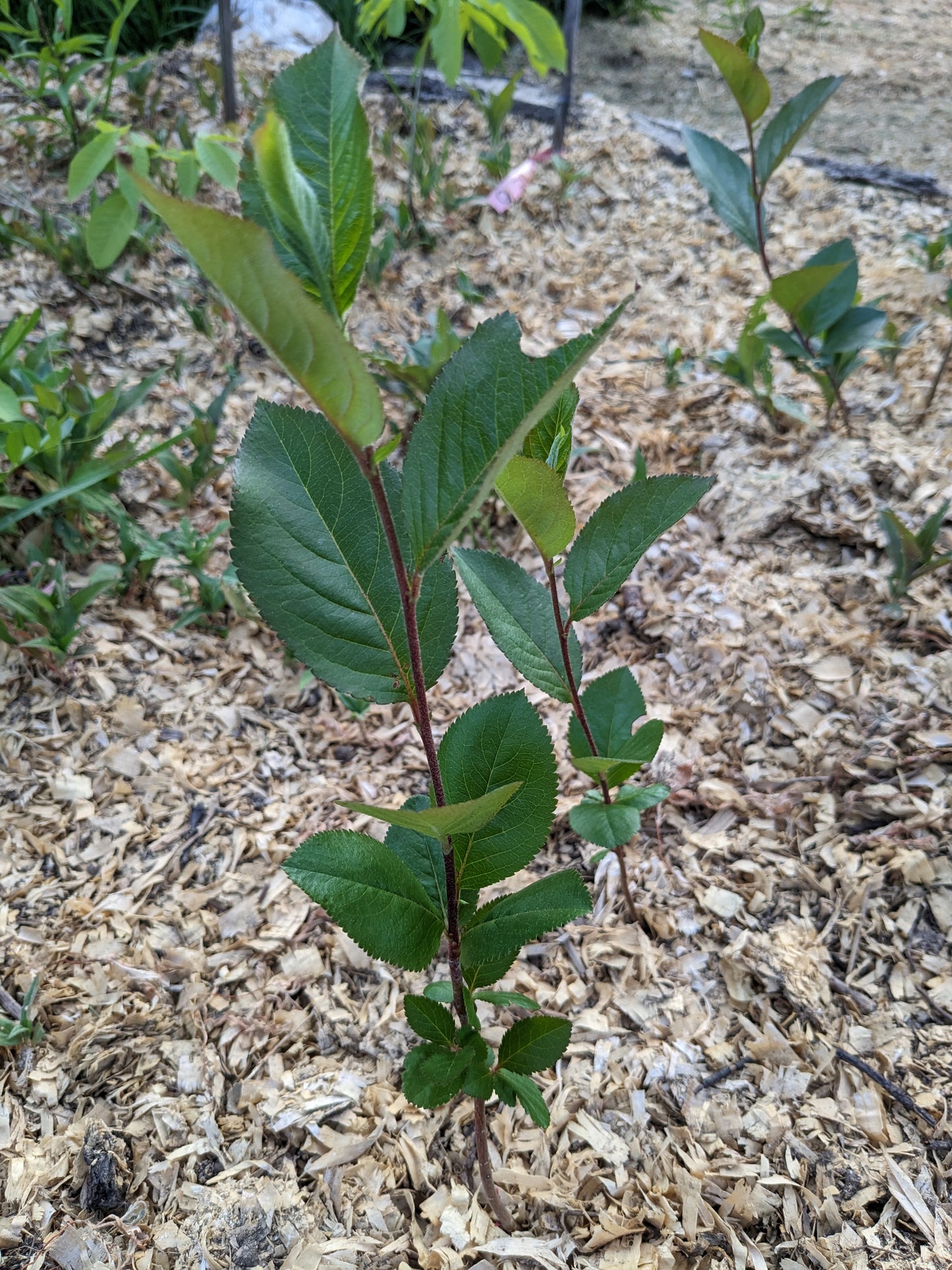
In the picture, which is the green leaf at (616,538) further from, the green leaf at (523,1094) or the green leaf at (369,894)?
the green leaf at (523,1094)

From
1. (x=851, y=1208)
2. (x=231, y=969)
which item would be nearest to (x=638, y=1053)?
(x=851, y=1208)

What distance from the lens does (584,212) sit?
302 centimetres

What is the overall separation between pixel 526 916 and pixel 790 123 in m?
1.61

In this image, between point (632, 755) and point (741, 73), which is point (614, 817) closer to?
point (632, 755)

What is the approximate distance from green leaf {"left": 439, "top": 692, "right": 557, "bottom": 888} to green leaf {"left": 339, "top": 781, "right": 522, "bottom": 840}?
148 millimetres

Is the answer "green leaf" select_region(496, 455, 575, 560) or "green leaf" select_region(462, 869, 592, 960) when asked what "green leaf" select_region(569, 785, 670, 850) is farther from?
"green leaf" select_region(496, 455, 575, 560)

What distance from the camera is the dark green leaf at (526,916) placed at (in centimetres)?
74

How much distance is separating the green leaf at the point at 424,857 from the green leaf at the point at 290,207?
1.65ft

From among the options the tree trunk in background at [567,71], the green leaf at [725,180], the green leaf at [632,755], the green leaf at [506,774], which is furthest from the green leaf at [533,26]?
the green leaf at [506,774]

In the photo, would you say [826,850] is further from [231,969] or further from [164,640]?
[164,640]

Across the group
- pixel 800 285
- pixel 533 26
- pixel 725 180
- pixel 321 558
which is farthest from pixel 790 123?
pixel 321 558

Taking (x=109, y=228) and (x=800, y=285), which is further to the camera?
(x=109, y=228)

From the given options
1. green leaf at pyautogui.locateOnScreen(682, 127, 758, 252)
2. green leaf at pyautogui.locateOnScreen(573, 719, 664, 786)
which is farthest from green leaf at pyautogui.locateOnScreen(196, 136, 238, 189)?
green leaf at pyautogui.locateOnScreen(573, 719, 664, 786)

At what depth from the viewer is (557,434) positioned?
0.74 meters
